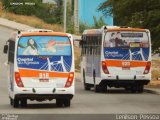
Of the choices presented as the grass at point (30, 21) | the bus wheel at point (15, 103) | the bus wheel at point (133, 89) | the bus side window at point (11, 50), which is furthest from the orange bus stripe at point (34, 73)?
the grass at point (30, 21)

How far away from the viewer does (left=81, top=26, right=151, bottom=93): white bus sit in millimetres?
33688

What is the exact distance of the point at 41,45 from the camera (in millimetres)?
24984

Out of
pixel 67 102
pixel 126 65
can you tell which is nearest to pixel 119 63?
pixel 126 65

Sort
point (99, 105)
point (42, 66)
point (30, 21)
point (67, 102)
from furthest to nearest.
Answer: point (30, 21) < point (99, 105) < point (67, 102) < point (42, 66)


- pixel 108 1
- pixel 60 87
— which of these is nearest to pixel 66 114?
pixel 60 87

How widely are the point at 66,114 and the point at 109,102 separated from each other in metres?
6.20

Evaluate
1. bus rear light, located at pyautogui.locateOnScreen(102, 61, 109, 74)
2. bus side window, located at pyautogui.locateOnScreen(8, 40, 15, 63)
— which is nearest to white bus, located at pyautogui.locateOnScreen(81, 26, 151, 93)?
bus rear light, located at pyautogui.locateOnScreen(102, 61, 109, 74)

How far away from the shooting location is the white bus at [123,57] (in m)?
33.7

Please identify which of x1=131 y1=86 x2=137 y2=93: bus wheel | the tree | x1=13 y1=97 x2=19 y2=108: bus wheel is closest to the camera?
x1=13 y1=97 x2=19 y2=108: bus wheel

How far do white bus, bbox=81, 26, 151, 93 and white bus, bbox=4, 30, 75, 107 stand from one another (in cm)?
872

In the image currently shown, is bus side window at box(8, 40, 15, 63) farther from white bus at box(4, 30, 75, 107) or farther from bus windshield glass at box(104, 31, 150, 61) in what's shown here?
bus windshield glass at box(104, 31, 150, 61)

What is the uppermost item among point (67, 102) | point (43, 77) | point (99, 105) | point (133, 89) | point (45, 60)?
point (45, 60)

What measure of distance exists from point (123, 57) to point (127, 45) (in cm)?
60

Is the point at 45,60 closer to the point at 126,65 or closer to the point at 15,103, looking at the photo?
the point at 15,103
